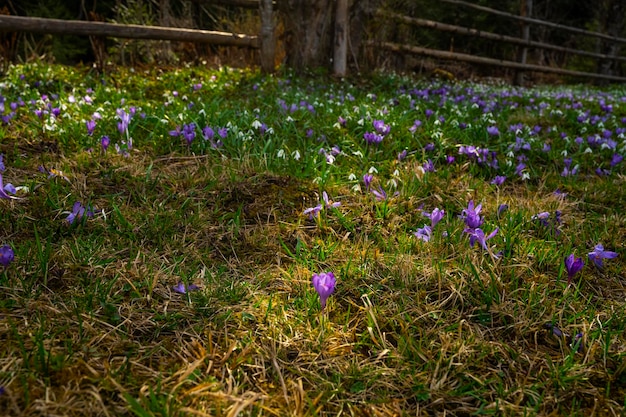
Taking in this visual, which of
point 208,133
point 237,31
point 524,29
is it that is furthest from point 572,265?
point 524,29

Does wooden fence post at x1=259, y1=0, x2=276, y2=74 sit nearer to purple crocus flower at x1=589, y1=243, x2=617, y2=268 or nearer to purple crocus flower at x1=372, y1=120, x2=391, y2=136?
purple crocus flower at x1=372, y1=120, x2=391, y2=136

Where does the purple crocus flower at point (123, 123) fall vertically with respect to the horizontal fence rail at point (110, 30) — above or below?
below

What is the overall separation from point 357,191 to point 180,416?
1.65m

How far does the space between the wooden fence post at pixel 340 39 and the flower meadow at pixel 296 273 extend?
375cm

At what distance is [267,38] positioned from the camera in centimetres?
658

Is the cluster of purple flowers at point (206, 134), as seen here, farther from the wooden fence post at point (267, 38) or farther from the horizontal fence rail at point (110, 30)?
the wooden fence post at point (267, 38)

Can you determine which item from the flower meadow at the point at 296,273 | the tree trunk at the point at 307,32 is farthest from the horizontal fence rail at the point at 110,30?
the flower meadow at the point at 296,273

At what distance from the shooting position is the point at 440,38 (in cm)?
1802

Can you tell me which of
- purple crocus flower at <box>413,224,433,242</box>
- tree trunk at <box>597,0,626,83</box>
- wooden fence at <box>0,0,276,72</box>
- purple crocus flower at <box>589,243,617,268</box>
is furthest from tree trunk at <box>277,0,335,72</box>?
tree trunk at <box>597,0,626,83</box>

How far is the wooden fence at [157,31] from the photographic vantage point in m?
5.29

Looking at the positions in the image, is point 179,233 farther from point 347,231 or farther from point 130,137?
point 130,137

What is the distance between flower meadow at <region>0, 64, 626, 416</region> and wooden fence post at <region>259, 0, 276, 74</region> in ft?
11.7

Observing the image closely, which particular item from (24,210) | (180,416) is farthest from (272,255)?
(24,210)

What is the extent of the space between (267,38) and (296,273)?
5.52 meters
